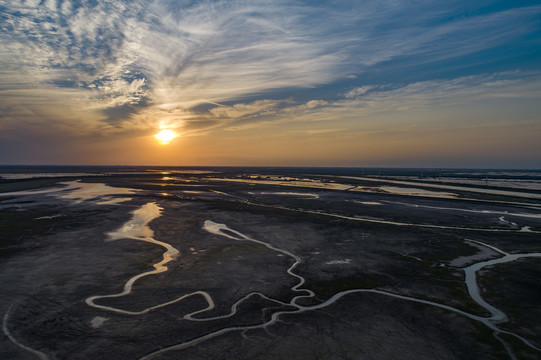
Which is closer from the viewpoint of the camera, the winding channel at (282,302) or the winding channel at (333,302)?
the winding channel at (333,302)

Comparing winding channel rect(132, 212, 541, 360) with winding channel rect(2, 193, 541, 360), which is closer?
winding channel rect(132, 212, 541, 360)

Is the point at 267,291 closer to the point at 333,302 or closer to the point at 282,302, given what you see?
the point at 282,302

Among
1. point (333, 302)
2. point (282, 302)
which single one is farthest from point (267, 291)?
point (333, 302)

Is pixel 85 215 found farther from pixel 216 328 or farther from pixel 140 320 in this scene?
pixel 216 328

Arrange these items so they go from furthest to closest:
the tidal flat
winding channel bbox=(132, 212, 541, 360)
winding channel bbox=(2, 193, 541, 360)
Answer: winding channel bbox=(2, 193, 541, 360) → winding channel bbox=(132, 212, 541, 360) → the tidal flat

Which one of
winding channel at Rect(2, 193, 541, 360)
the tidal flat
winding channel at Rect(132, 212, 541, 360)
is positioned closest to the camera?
the tidal flat

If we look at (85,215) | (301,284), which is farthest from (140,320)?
(85,215)

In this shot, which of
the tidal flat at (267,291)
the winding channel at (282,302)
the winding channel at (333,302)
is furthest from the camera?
the winding channel at (282,302)

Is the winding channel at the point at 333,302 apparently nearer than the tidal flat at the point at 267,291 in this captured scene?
No

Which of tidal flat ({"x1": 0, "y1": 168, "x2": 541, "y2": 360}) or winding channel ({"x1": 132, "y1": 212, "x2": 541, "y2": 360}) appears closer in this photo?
tidal flat ({"x1": 0, "y1": 168, "x2": 541, "y2": 360})

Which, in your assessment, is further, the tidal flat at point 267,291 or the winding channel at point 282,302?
the winding channel at point 282,302

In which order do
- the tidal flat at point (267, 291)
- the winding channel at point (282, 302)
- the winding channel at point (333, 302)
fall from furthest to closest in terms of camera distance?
1. the winding channel at point (282, 302)
2. the winding channel at point (333, 302)
3. the tidal flat at point (267, 291)
